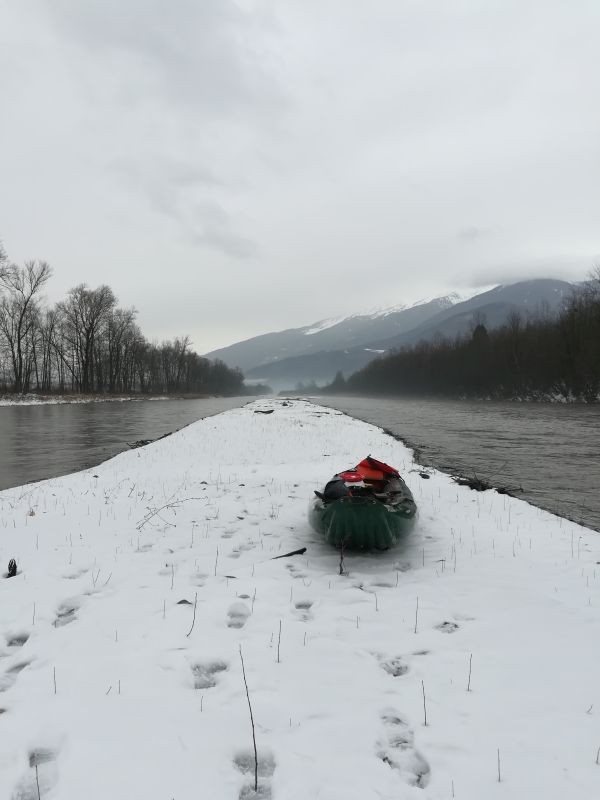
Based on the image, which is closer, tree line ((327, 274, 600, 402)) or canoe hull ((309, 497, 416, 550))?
canoe hull ((309, 497, 416, 550))

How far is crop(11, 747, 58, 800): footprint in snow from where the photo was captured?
281 cm

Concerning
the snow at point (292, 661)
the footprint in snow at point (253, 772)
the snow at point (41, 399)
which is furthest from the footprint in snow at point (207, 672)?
the snow at point (41, 399)

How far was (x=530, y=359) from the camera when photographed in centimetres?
6769

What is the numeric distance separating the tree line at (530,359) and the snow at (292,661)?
54.7 m

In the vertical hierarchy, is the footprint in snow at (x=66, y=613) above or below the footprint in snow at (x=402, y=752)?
above

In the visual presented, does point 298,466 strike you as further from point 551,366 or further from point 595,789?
point 551,366

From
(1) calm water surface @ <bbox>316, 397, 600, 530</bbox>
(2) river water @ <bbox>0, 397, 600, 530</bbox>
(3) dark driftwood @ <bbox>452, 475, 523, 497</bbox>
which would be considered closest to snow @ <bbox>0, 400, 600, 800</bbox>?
(3) dark driftwood @ <bbox>452, 475, 523, 497</bbox>

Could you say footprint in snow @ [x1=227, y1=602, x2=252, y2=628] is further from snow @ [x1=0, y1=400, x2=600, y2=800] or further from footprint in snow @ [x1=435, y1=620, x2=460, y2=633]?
footprint in snow @ [x1=435, y1=620, x2=460, y2=633]

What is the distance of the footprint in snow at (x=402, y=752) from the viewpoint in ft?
9.86

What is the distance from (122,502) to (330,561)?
18.7 feet

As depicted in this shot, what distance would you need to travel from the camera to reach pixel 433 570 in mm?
6859

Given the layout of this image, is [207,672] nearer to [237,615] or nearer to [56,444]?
[237,615]

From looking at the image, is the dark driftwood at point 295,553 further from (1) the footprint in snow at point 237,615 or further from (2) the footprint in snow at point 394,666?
(2) the footprint in snow at point 394,666

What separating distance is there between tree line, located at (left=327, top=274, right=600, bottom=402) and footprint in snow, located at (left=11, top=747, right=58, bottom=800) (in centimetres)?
5979
